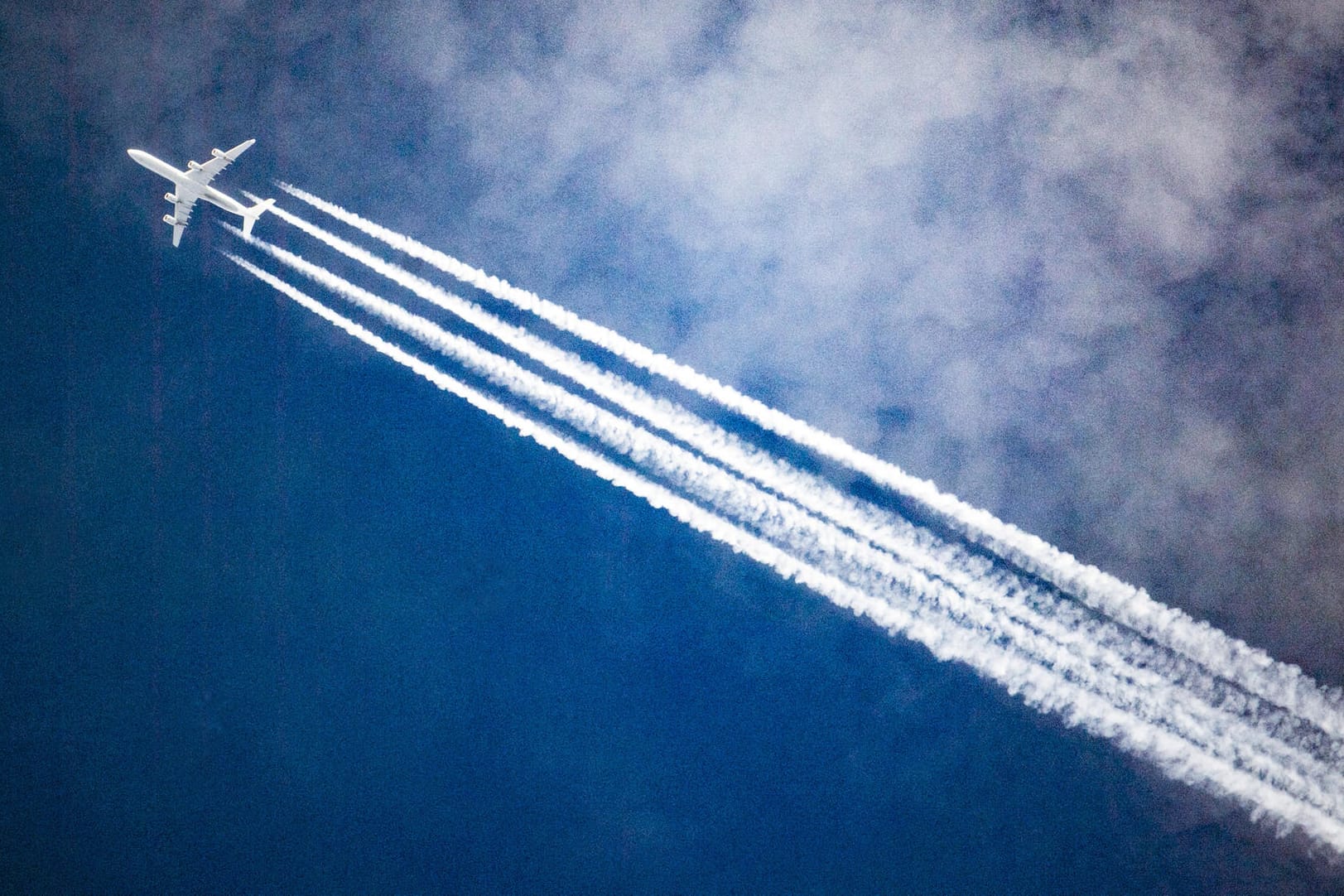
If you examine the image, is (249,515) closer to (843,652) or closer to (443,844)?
(443,844)

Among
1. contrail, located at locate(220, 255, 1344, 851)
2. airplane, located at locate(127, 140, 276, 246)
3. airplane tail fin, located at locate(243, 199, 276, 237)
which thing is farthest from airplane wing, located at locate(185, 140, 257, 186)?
contrail, located at locate(220, 255, 1344, 851)

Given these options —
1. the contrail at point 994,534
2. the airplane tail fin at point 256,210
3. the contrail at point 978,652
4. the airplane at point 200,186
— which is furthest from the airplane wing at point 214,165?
the contrail at point 978,652

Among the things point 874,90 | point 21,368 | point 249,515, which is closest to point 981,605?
point 874,90

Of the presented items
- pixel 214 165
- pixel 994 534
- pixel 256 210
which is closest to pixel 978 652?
pixel 994 534

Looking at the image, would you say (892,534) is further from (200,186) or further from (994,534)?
(200,186)

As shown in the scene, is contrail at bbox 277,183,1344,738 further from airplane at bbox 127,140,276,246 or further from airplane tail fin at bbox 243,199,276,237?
airplane at bbox 127,140,276,246

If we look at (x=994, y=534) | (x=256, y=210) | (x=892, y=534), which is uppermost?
(x=994, y=534)
